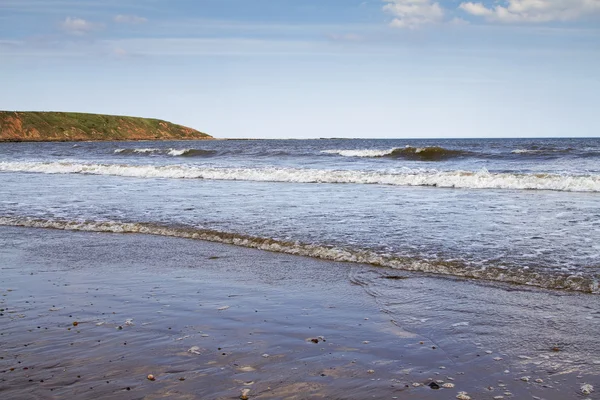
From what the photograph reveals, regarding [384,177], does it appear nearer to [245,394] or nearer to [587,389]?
[587,389]

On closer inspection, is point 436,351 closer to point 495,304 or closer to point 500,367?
point 500,367

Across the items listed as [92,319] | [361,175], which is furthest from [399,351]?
[361,175]

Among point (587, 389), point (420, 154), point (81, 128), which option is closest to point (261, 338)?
point (587, 389)

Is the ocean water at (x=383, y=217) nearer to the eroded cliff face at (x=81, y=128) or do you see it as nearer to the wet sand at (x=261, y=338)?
the wet sand at (x=261, y=338)

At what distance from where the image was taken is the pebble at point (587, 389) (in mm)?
3664

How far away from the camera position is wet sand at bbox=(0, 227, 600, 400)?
3812 millimetres

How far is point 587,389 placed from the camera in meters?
3.70

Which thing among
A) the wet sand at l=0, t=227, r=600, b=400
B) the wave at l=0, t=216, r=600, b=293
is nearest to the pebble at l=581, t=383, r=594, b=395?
the wet sand at l=0, t=227, r=600, b=400

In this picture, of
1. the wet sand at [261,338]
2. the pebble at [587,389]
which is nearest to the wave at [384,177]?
the wet sand at [261,338]

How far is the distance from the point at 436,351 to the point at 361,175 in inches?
745

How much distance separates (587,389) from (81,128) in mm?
141364

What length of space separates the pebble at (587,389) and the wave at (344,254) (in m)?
2.75

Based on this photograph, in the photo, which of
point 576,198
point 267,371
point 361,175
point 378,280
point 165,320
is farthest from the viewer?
point 361,175

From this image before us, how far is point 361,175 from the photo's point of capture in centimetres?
2319
